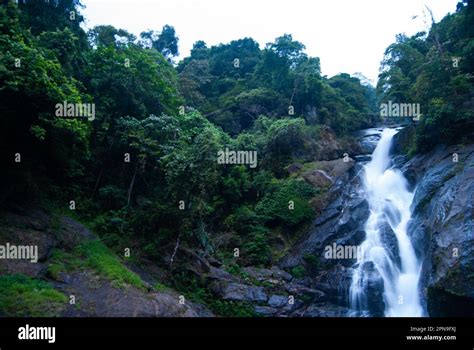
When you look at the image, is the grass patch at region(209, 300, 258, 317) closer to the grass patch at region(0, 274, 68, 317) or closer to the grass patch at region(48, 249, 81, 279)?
the grass patch at region(48, 249, 81, 279)

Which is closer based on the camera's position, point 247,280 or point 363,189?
point 247,280

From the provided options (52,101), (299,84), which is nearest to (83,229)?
(52,101)

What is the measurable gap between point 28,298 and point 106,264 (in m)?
3.12

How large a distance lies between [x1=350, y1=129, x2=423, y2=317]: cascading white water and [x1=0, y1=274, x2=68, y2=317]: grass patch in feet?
37.8

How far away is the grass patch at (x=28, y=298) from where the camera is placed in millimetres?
9023

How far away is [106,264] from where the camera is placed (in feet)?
40.4

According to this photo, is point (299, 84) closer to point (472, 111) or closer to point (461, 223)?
point (472, 111)

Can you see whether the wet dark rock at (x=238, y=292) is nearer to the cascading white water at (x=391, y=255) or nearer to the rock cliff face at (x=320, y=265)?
the rock cliff face at (x=320, y=265)

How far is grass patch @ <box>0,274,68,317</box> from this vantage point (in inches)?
355

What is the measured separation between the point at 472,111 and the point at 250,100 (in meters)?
17.7

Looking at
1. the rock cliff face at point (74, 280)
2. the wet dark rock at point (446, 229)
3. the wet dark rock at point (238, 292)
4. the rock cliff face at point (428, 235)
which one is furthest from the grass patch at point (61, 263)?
the wet dark rock at point (446, 229)

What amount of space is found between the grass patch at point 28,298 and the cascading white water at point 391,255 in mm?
11514
